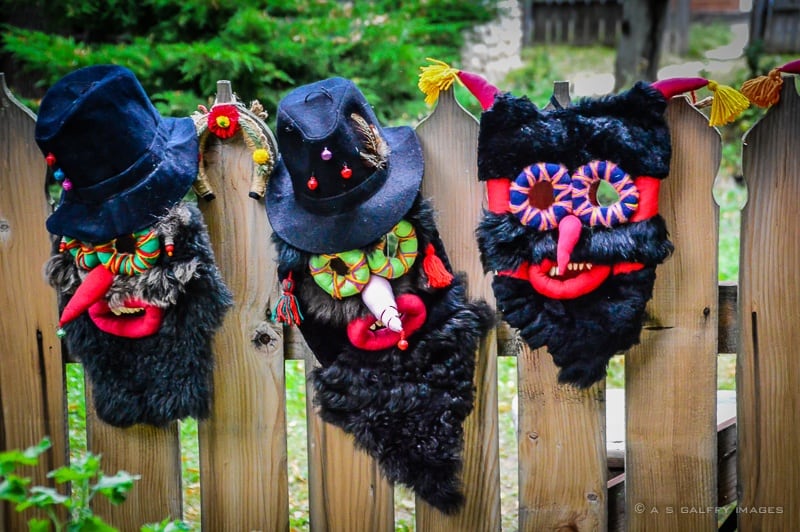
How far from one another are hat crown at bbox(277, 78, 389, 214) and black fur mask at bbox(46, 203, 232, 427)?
1.16 feet

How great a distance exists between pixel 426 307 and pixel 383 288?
16cm

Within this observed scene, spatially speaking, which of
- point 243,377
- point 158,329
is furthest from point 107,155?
point 243,377

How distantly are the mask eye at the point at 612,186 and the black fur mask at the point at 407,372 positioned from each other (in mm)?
377

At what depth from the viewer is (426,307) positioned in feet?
6.98

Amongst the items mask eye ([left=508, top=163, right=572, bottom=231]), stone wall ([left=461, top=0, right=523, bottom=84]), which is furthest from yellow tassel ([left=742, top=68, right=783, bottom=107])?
stone wall ([left=461, top=0, right=523, bottom=84])

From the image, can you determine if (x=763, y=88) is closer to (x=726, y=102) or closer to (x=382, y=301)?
(x=726, y=102)

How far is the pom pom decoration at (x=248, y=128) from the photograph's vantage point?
2.14 m

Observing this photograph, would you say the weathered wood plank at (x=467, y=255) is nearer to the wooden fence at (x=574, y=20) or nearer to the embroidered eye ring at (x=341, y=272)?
the embroidered eye ring at (x=341, y=272)

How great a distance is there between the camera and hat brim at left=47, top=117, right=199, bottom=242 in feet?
6.69

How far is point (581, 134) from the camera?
6.48ft

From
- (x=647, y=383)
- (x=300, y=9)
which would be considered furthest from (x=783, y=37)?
(x=647, y=383)

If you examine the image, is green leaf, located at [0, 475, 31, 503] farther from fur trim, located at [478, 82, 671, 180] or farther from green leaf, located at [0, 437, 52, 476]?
fur trim, located at [478, 82, 671, 180]

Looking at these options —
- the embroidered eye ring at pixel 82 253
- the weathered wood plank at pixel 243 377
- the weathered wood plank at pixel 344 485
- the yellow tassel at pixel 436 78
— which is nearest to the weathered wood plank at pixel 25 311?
the embroidered eye ring at pixel 82 253

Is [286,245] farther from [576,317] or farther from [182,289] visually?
[576,317]
